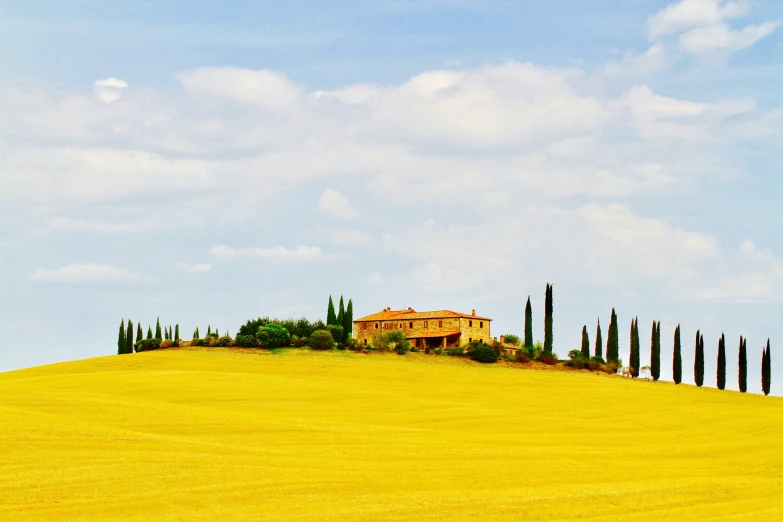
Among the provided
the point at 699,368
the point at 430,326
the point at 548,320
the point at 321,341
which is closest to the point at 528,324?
the point at 548,320

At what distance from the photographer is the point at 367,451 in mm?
29438

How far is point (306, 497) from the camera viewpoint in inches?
869

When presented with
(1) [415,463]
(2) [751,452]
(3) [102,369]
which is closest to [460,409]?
(2) [751,452]

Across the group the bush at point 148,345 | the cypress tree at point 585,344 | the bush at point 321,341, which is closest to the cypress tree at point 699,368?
the cypress tree at point 585,344

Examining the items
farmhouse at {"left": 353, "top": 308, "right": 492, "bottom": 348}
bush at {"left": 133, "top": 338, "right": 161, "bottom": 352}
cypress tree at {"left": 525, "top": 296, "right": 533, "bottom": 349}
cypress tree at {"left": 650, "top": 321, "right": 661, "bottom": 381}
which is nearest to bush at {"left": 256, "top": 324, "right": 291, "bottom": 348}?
bush at {"left": 133, "top": 338, "right": 161, "bottom": 352}

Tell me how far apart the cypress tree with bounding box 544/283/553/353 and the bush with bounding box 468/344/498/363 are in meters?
10.2

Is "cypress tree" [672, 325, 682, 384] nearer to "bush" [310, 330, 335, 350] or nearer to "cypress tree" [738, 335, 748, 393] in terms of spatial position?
"cypress tree" [738, 335, 748, 393]

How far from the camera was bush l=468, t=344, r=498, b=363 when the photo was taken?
72.4m

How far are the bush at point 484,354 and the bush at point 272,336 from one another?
15222 mm

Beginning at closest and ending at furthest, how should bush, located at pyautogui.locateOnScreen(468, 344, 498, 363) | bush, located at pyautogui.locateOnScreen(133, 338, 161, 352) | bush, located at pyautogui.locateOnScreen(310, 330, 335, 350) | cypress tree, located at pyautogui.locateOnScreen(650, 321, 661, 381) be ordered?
bush, located at pyautogui.locateOnScreen(468, 344, 498, 363) → bush, located at pyautogui.locateOnScreen(310, 330, 335, 350) → bush, located at pyautogui.locateOnScreen(133, 338, 161, 352) → cypress tree, located at pyautogui.locateOnScreen(650, 321, 661, 381)

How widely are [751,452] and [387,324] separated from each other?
195ft

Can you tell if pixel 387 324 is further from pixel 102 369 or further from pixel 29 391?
pixel 29 391

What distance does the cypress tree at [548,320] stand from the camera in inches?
3280

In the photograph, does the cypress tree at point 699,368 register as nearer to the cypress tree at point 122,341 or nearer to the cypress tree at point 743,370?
the cypress tree at point 743,370
